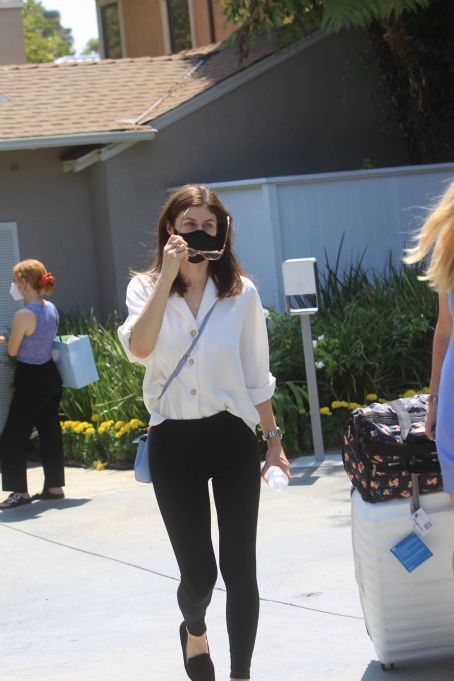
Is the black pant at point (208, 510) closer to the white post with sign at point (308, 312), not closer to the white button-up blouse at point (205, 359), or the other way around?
the white button-up blouse at point (205, 359)

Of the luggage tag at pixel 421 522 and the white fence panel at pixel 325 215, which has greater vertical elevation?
the white fence panel at pixel 325 215

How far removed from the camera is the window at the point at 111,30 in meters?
Result: 21.6

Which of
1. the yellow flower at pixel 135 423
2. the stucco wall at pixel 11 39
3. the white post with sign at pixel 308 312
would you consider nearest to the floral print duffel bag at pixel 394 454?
the white post with sign at pixel 308 312

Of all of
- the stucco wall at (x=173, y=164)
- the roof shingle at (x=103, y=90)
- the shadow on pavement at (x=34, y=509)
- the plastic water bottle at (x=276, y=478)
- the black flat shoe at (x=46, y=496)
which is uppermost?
the roof shingle at (x=103, y=90)


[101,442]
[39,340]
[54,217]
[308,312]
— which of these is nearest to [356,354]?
[308,312]

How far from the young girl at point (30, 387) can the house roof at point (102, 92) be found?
11.6 ft

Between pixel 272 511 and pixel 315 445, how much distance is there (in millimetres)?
1430

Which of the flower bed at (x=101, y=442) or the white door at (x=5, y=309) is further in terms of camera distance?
the white door at (x=5, y=309)

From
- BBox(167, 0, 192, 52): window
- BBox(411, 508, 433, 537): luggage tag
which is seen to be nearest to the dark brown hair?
BBox(411, 508, 433, 537): luggage tag

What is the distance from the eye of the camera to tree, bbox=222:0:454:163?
11.3 metres

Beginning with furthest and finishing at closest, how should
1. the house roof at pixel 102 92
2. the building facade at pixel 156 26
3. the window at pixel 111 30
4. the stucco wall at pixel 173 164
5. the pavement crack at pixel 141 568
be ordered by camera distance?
the window at pixel 111 30 < the building facade at pixel 156 26 < the stucco wall at pixel 173 164 < the house roof at pixel 102 92 < the pavement crack at pixel 141 568

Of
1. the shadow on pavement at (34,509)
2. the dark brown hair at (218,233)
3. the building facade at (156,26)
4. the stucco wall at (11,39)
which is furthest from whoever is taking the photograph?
the building facade at (156,26)

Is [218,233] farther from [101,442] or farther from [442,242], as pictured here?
[101,442]

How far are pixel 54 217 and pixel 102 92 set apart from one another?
1874mm
